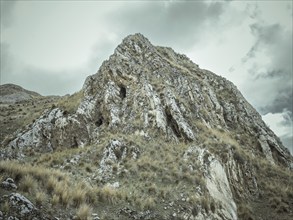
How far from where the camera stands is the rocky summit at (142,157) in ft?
38.4

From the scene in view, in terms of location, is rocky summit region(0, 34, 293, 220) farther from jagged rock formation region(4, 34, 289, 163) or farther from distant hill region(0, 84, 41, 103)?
distant hill region(0, 84, 41, 103)

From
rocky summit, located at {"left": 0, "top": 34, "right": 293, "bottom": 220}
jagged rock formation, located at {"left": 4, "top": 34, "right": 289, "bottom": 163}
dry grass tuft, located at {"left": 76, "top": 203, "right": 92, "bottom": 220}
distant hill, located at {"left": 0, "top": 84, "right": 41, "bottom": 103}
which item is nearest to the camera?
dry grass tuft, located at {"left": 76, "top": 203, "right": 92, "bottom": 220}

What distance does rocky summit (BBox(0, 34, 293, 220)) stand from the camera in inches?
461

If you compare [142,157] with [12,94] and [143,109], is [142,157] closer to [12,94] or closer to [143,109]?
[143,109]

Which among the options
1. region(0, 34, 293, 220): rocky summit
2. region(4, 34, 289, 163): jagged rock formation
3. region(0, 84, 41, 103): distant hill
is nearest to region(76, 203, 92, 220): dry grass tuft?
region(0, 34, 293, 220): rocky summit

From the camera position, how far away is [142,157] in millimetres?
20578

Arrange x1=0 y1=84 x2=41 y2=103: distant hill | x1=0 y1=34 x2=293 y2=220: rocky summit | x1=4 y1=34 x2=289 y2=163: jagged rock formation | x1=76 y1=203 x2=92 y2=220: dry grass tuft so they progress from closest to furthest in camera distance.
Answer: x1=76 y1=203 x2=92 y2=220: dry grass tuft < x1=0 y1=34 x2=293 y2=220: rocky summit < x1=4 y1=34 x2=289 y2=163: jagged rock formation < x1=0 y1=84 x2=41 y2=103: distant hill

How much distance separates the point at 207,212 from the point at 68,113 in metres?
18.2

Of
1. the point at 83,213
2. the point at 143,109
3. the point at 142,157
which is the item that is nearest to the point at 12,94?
the point at 143,109

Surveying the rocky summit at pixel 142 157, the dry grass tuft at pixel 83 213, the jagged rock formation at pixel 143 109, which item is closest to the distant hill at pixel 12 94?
the jagged rock formation at pixel 143 109

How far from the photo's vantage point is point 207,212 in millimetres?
15094

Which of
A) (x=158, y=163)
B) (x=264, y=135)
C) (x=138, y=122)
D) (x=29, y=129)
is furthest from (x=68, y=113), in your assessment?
(x=264, y=135)

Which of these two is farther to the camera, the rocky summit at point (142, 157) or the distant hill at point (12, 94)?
the distant hill at point (12, 94)

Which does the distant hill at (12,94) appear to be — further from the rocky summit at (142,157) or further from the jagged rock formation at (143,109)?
the rocky summit at (142,157)
